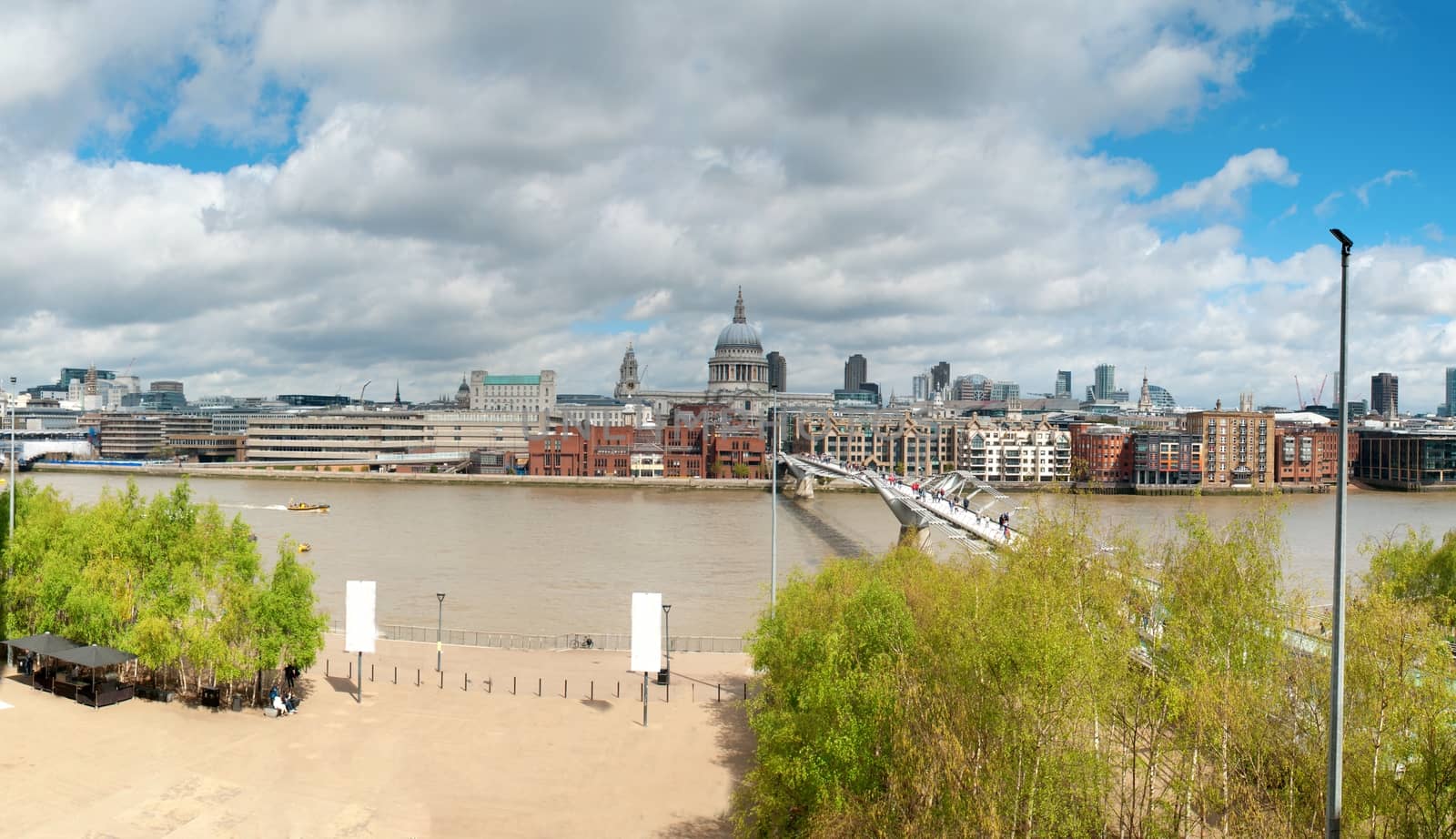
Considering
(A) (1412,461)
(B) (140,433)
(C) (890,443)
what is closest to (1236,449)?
(A) (1412,461)

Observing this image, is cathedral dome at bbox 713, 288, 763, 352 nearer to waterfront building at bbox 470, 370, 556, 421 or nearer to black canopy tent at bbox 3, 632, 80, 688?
waterfront building at bbox 470, 370, 556, 421

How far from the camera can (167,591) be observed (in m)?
14.4

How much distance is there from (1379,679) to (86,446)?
4829 inches

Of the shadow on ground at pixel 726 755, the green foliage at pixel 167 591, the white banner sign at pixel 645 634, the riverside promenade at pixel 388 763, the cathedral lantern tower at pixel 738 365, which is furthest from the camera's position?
the cathedral lantern tower at pixel 738 365

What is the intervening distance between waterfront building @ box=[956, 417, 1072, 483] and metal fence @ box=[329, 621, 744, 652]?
2613 inches

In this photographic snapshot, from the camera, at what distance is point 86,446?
10450 centimetres

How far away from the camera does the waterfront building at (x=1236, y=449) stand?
80250 mm

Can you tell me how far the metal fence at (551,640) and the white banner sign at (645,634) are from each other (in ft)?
15.0

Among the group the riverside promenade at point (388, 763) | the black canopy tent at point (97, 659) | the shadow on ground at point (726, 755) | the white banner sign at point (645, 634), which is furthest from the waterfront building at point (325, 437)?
the shadow on ground at point (726, 755)

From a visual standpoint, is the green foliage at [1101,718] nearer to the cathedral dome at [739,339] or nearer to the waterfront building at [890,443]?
the waterfront building at [890,443]

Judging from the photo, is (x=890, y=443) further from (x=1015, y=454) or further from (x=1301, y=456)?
(x=1301, y=456)

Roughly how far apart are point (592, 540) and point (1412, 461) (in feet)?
263

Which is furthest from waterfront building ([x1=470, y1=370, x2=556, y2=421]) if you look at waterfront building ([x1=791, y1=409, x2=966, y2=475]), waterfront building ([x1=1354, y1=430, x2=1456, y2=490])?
waterfront building ([x1=1354, y1=430, x2=1456, y2=490])

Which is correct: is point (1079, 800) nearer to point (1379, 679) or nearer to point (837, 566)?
point (1379, 679)
